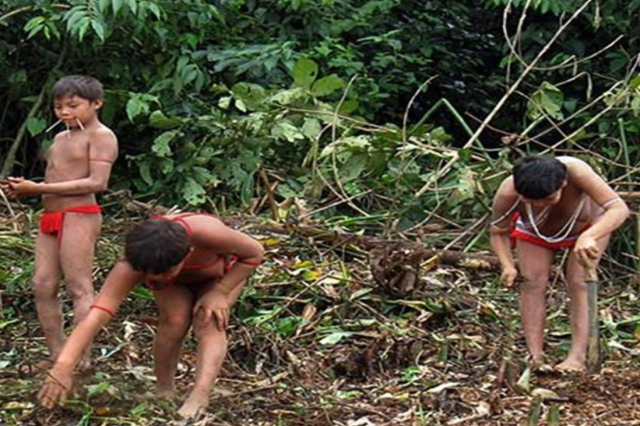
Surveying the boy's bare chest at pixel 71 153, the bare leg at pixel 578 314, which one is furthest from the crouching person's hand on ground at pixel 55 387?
the bare leg at pixel 578 314

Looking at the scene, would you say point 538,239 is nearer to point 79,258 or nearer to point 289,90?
point 79,258

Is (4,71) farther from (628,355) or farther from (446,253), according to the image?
(628,355)

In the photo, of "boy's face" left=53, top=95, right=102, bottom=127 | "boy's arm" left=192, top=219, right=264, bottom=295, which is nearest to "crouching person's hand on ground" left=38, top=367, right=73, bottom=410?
"boy's arm" left=192, top=219, right=264, bottom=295

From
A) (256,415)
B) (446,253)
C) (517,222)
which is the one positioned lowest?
(446,253)

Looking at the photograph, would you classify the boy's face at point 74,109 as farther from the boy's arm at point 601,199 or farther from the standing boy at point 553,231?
the boy's arm at point 601,199

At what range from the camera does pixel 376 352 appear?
17.2 ft

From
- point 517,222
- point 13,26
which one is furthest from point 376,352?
point 13,26

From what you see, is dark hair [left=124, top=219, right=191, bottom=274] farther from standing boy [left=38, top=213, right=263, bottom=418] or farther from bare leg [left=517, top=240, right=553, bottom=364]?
bare leg [left=517, top=240, right=553, bottom=364]

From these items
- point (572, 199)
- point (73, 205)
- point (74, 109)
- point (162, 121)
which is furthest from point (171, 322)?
point (162, 121)

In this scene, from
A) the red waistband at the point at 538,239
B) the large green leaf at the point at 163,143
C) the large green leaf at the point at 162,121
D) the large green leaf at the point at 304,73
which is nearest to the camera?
the red waistband at the point at 538,239

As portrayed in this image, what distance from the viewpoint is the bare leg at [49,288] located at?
16.3 ft

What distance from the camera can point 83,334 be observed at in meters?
4.11

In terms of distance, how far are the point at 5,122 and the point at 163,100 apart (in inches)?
49.7

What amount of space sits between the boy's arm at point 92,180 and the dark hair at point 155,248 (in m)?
0.81
